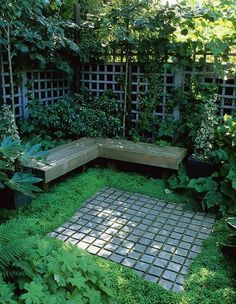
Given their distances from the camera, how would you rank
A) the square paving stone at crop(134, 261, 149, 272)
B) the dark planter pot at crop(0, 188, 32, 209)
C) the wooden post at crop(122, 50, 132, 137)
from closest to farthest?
the square paving stone at crop(134, 261, 149, 272) → the dark planter pot at crop(0, 188, 32, 209) → the wooden post at crop(122, 50, 132, 137)

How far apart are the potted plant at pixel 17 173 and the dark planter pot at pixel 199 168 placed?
6.39 feet

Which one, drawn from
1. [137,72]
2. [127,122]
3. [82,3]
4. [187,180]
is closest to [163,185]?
[187,180]

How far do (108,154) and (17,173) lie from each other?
5.58 ft

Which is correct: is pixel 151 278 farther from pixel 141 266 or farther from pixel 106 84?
pixel 106 84

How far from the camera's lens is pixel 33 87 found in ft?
16.0

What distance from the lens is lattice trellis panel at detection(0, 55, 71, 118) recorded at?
4.43 meters

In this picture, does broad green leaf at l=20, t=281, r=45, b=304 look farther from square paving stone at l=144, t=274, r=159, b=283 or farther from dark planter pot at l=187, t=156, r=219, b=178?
dark planter pot at l=187, t=156, r=219, b=178

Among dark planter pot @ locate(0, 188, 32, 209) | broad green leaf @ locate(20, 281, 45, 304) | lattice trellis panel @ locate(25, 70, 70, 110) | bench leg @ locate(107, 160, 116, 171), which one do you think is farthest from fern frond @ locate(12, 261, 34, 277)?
lattice trellis panel @ locate(25, 70, 70, 110)

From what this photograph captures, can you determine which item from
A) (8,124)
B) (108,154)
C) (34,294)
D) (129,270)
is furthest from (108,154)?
(34,294)

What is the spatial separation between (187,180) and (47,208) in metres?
A: 1.78

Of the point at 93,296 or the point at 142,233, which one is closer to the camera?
the point at 93,296

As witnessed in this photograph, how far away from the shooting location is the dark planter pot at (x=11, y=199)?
130 inches

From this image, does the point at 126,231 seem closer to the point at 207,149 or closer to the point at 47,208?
the point at 47,208

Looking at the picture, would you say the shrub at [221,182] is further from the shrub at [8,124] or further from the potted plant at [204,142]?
the shrub at [8,124]
